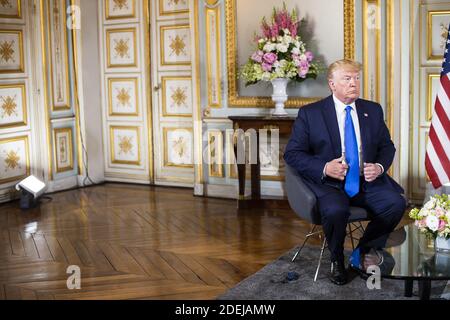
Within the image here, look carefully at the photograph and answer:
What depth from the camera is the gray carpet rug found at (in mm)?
3779

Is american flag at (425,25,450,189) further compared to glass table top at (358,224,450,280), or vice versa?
american flag at (425,25,450,189)

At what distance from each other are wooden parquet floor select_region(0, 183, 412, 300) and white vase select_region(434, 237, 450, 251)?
3.82 feet

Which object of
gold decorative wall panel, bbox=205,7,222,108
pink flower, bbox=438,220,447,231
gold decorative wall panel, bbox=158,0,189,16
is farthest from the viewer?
gold decorative wall panel, bbox=158,0,189,16

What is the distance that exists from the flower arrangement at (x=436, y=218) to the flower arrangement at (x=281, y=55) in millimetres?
2567

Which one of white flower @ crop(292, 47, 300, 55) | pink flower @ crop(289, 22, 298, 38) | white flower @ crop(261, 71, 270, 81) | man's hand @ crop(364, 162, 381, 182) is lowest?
man's hand @ crop(364, 162, 381, 182)

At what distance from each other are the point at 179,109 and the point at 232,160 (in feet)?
2.84

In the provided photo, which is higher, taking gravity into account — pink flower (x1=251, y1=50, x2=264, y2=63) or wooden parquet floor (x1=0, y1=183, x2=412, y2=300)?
pink flower (x1=251, y1=50, x2=264, y2=63)


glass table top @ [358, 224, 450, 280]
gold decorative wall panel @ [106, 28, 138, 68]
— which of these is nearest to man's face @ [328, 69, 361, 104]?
glass table top @ [358, 224, 450, 280]

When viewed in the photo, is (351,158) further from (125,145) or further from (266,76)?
(125,145)

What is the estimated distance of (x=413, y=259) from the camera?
11.1ft

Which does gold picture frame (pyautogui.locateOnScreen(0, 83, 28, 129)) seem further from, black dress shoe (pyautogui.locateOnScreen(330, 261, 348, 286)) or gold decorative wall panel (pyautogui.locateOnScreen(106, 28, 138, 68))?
black dress shoe (pyautogui.locateOnScreen(330, 261, 348, 286))

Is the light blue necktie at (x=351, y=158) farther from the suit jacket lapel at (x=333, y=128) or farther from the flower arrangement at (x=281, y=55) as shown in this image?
the flower arrangement at (x=281, y=55)

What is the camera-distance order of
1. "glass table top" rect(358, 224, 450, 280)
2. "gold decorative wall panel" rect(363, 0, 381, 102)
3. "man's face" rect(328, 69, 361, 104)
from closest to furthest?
"glass table top" rect(358, 224, 450, 280)
"man's face" rect(328, 69, 361, 104)
"gold decorative wall panel" rect(363, 0, 381, 102)

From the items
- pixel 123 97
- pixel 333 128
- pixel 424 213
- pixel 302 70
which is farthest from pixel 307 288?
pixel 123 97
